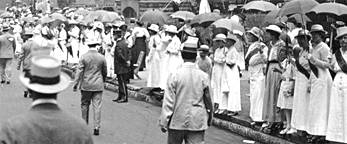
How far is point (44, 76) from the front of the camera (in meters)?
4.38

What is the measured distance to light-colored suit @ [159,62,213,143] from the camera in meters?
7.53

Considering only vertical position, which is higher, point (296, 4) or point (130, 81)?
point (296, 4)

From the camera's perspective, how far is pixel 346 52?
367 inches

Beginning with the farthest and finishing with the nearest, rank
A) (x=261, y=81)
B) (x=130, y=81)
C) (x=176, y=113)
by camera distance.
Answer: (x=130, y=81) < (x=261, y=81) < (x=176, y=113)

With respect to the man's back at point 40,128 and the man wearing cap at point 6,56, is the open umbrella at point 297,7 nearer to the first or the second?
the man's back at point 40,128

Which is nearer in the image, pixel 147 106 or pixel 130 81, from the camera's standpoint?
pixel 147 106

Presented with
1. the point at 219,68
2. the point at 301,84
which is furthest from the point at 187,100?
the point at 219,68

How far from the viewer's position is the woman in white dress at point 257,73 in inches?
453

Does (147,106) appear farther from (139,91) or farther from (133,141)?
(133,141)

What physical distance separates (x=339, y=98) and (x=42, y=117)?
236 inches

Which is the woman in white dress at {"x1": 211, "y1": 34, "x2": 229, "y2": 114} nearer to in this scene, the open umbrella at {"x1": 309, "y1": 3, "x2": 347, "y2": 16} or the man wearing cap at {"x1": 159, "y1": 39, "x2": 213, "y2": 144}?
the open umbrella at {"x1": 309, "y1": 3, "x2": 347, "y2": 16}

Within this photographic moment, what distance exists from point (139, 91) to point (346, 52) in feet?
27.8

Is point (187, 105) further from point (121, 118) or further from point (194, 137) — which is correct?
point (121, 118)

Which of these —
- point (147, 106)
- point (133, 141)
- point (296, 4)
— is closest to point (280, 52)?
point (296, 4)
